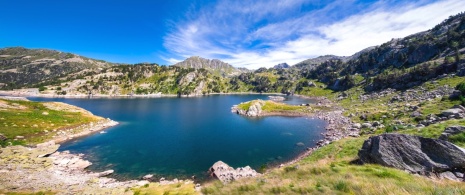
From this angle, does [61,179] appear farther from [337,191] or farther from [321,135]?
[321,135]

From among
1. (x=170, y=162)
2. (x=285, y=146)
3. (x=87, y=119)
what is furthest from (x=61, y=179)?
(x=87, y=119)

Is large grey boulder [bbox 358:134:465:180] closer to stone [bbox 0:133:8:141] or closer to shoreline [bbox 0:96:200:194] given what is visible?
shoreline [bbox 0:96:200:194]

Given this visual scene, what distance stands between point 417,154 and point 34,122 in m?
84.6

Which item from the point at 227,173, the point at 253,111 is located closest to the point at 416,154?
the point at 227,173

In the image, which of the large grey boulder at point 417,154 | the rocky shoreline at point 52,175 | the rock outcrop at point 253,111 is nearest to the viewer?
the large grey boulder at point 417,154

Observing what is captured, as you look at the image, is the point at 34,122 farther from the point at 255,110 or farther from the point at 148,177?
the point at 255,110

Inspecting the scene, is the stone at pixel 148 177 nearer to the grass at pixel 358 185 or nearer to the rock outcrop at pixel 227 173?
the rock outcrop at pixel 227 173

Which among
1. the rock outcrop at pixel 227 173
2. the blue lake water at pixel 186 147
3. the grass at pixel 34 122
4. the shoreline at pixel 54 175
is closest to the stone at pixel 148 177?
the shoreline at pixel 54 175

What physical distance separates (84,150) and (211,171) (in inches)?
1308

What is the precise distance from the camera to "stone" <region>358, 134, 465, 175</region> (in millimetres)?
13844

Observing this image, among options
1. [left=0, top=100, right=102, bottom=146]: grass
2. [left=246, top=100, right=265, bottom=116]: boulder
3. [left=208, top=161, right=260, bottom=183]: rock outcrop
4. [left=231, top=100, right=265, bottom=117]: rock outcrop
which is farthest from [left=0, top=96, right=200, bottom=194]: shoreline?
[left=246, top=100, right=265, bottom=116]: boulder

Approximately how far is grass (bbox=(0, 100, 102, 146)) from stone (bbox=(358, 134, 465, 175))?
66079 millimetres

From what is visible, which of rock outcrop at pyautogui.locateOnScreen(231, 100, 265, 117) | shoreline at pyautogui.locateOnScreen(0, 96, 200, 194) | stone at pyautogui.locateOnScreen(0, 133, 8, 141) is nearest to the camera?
shoreline at pyautogui.locateOnScreen(0, 96, 200, 194)

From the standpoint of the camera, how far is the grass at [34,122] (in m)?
49.1
